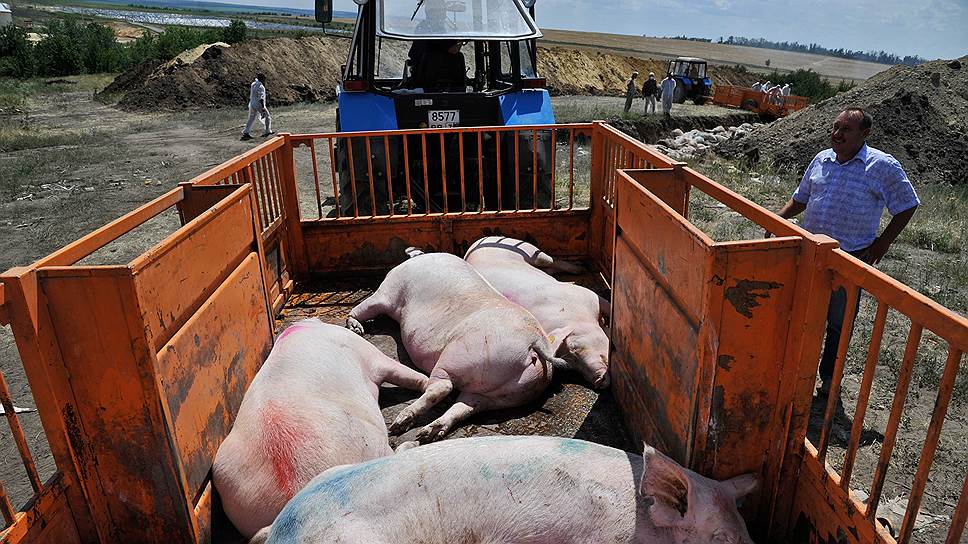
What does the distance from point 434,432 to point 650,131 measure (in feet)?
57.8

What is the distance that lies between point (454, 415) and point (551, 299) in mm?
1313

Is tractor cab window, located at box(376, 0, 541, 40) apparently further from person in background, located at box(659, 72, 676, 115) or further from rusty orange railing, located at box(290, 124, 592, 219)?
person in background, located at box(659, 72, 676, 115)

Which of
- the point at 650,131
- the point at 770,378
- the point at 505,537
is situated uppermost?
the point at 770,378

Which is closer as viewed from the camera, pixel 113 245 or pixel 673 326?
pixel 673 326

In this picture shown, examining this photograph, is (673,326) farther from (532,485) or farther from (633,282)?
(532,485)

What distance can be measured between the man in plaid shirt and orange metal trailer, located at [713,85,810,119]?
22.9 meters

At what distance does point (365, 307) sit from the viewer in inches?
187

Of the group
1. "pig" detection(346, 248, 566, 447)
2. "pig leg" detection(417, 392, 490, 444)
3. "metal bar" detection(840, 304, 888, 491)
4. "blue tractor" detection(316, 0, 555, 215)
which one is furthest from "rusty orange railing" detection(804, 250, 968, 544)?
"blue tractor" detection(316, 0, 555, 215)

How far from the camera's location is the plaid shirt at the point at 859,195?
12.1 feet

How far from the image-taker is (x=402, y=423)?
351cm

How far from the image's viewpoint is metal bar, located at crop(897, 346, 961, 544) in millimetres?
1788

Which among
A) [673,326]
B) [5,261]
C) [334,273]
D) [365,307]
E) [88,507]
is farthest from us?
[5,261]

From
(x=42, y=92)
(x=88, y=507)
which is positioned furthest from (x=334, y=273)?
(x=42, y=92)

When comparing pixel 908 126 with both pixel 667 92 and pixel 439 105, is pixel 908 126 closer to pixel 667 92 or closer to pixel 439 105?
pixel 667 92
